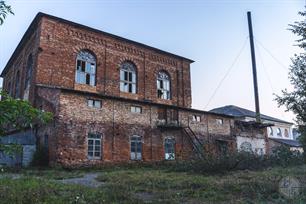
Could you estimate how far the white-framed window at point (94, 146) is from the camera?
17.4 metres

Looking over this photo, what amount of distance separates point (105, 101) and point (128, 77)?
20.8 ft

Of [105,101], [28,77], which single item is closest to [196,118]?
[105,101]

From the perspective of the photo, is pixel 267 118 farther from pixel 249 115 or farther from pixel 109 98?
pixel 109 98

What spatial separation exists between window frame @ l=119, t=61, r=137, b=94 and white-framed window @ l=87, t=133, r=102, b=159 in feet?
22.0

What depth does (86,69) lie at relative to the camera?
22422 millimetres

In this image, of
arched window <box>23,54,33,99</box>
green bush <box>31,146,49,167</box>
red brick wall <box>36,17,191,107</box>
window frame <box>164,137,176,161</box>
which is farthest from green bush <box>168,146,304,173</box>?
arched window <box>23,54,33,99</box>

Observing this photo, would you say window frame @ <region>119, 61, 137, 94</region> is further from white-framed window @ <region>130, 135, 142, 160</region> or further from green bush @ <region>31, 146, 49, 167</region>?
green bush @ <region>31, 146, 49, 167</region>

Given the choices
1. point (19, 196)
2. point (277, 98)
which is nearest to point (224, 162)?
point (277, 98)

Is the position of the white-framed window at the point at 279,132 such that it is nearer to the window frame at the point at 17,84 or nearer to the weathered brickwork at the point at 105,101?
the weathered brickwork at the point at 105,101

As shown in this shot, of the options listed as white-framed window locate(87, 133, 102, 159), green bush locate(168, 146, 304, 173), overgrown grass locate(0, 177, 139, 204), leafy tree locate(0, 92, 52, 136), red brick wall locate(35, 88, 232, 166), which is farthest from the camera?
white-framed window locate(87, 133, 102, 159)

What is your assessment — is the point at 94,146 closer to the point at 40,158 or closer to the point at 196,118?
the point at 40,158

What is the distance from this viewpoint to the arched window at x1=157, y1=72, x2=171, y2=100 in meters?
26.5

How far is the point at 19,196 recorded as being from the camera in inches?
259

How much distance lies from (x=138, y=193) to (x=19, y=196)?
3080mm
